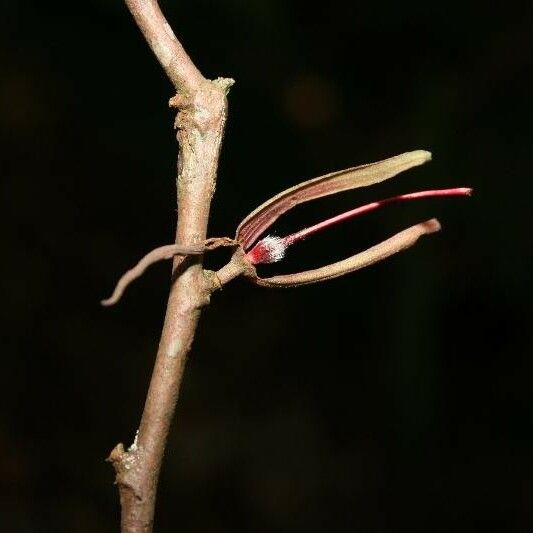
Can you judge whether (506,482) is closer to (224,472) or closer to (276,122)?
(224,472)

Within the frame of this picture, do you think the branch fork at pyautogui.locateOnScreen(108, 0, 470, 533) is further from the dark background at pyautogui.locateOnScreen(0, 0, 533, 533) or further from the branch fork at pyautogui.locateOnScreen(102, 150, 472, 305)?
the dark background at pyautogui.locateOnScreen(0, 0, 533, 533)

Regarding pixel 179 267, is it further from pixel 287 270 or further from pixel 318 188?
pixel 287 270

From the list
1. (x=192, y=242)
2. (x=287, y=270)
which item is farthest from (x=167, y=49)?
(x=287, y=270)

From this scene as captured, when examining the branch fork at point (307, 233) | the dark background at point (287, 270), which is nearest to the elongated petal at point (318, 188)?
the branch fork at point (307, 233)

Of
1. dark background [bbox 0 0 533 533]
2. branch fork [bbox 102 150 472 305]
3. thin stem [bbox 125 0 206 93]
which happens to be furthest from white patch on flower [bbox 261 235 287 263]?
dark background [bbox 0 0 533 533]

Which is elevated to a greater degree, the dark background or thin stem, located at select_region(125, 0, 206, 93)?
the dark background

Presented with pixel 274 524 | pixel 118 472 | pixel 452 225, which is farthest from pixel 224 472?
pixel 118 472
